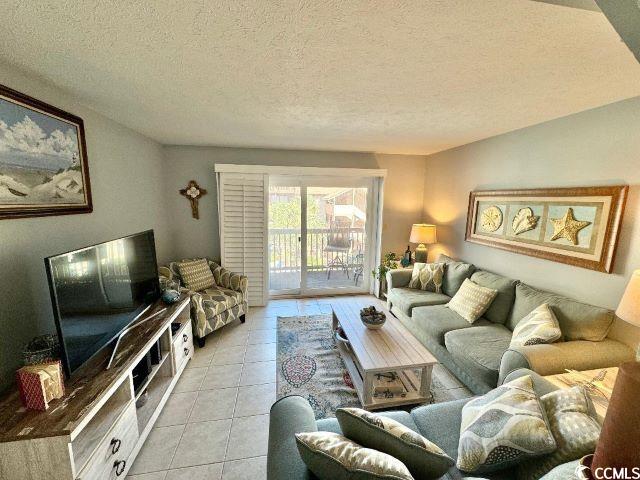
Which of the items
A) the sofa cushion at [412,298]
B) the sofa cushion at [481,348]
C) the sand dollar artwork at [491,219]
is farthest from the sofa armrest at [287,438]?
the sand dollar artwork at [491,219]

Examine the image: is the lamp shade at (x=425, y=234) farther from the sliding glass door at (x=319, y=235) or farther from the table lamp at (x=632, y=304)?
the table lamp at (x=632, y=304)

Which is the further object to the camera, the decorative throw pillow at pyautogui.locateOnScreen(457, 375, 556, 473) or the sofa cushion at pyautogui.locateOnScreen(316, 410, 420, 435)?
the sofa cushion at pyautogui.locateOnScreen(316, 410, 420, 435)

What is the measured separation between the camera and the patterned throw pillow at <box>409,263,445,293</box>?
322cm

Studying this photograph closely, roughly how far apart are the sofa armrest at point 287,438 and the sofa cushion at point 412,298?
1995 mm

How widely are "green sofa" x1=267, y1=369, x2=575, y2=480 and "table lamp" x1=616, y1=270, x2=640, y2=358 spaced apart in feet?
2.25

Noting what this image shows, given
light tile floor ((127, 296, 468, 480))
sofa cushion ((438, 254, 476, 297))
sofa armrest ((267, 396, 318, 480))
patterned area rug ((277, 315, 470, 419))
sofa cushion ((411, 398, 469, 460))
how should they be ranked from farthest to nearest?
sofa cushion ((438, 254, 476, 297)), patterned area rug ((277, 315, 470, 419)), light tile floor ((127, 296, 468, 480)), sofa cushion ((411, 398, 469, 460)), sofa armrest ((267, 396, 318, 480))

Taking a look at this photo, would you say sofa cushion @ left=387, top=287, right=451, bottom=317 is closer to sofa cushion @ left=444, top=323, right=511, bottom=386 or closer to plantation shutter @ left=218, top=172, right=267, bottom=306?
sofa cushion @ left=444, top=323, right=511, bottom=386

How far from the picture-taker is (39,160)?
1.58 meters

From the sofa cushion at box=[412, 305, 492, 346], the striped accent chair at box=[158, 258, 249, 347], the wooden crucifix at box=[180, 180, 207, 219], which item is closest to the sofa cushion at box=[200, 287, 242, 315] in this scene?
the striped accent chair at box=[158, 258, 249, 347]

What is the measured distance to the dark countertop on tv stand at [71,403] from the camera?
1.09 m

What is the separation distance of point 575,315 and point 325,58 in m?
2.47

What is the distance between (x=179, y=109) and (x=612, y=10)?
2.46 meters

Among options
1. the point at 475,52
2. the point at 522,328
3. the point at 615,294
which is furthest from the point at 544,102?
the point at 522,328

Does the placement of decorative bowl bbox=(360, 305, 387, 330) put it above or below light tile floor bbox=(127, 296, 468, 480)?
above
